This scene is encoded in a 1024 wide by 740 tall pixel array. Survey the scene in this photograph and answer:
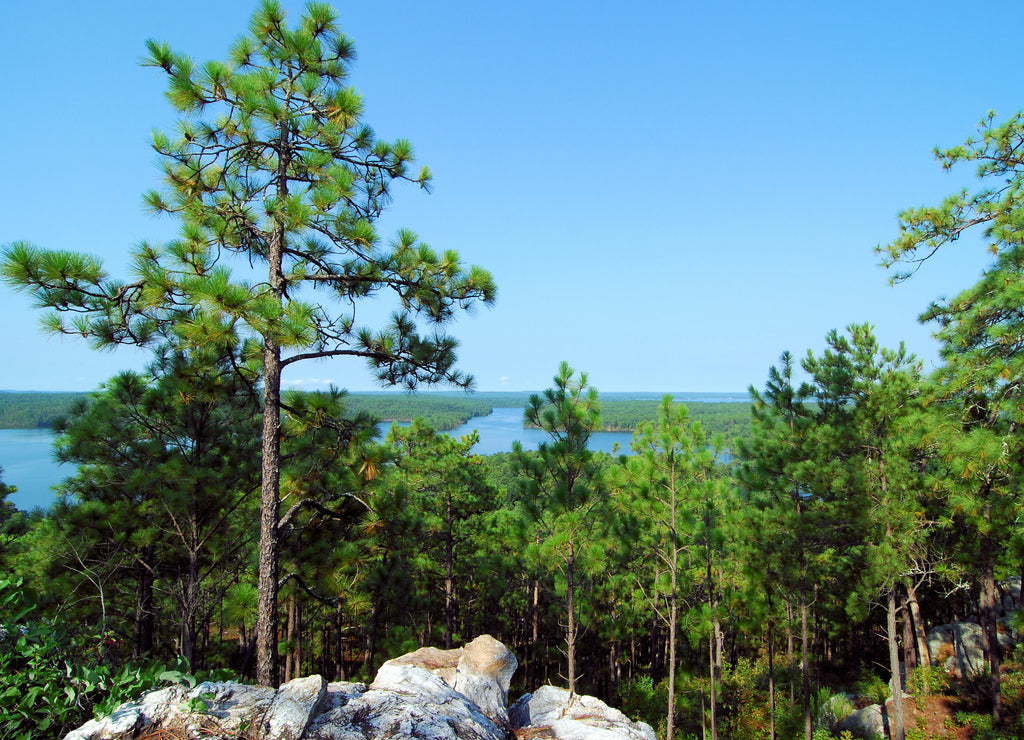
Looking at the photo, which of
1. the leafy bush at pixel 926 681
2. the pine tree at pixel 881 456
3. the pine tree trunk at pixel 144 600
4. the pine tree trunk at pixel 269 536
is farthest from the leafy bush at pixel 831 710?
the pine tree trunk at pixel 144 600

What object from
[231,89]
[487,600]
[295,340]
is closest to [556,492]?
[295,340]

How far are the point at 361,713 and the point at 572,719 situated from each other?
2983 mm

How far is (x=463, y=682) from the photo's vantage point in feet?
17.9

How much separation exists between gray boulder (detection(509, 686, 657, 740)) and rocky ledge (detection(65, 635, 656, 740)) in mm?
13

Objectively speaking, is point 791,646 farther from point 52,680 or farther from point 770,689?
point 52,680

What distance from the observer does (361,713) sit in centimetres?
380

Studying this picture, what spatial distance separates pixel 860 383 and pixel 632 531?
502cm

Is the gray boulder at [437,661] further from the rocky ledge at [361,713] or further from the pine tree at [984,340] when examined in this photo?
the pine tree at [984,340]

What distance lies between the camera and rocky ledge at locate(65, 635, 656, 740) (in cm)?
316

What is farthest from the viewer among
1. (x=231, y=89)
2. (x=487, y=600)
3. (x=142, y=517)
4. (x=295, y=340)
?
(x=487, y=600)

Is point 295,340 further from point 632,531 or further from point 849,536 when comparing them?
point 849,536

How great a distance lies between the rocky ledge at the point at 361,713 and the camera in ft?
10.4

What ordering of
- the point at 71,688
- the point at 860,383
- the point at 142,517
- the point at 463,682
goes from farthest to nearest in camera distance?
1. the point at 860,383
2. the point at 142,517
3. the point at 463,682
4. the point at 71,688

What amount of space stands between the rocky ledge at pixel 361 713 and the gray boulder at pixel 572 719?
13mm
